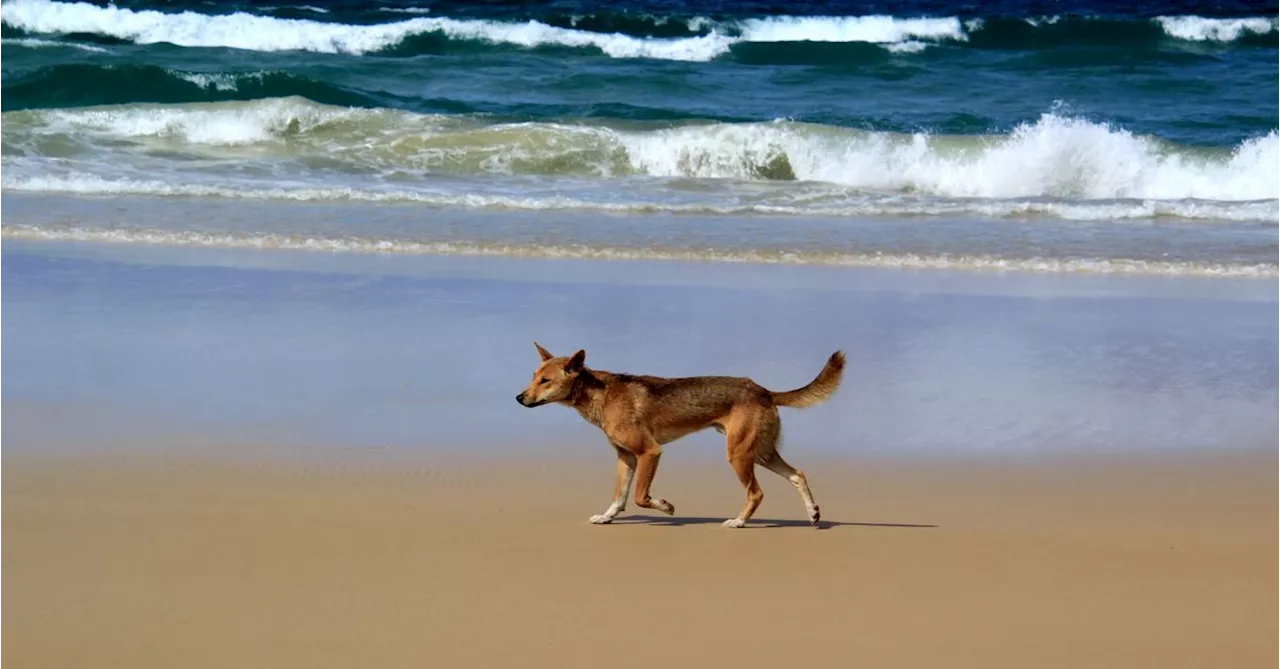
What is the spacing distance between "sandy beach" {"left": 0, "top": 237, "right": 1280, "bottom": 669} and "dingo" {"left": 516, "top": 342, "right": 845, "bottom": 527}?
0.19m

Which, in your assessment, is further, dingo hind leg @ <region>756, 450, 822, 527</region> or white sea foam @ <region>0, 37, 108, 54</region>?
white sea foam @ <region>0, 37, 108, 54</region>

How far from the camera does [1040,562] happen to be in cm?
557

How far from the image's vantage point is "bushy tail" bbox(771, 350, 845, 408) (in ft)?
20.2

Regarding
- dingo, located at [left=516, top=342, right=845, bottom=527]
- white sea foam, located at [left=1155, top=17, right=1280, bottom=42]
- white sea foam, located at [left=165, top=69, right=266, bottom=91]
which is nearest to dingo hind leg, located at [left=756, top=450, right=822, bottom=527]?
dingo, located at [left=516, top=342, right=845, bottom=527]

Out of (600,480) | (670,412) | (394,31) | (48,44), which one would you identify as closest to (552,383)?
(670,412)

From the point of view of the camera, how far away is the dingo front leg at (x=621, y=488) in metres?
6.01

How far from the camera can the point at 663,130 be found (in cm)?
2066

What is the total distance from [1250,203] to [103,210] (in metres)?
10.8

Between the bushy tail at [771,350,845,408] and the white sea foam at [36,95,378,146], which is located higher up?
the bushy tail at [771,350,845,408]

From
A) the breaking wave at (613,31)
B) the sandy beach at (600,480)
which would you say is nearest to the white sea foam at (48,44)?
the breaking wave at (613,31)

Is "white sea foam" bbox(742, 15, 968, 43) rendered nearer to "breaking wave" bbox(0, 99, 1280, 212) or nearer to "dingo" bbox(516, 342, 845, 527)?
"breaking wave" bbox(0, 99, 1280, 212)

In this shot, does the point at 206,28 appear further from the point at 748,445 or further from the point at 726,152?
the point at 748,445

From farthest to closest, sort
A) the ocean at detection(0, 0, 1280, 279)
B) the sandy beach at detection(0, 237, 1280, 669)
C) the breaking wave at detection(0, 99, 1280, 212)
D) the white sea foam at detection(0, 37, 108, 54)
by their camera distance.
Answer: the white sea foam at detection(0, 37, 108, 54) → the breaking wave at detection(0, 99, 1280, 212) → the ocean at detection(0, 0, 1280, 279) → the sandy beach at detection(0, 237, 1280, 669)

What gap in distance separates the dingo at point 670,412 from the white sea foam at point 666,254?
5.97 m
